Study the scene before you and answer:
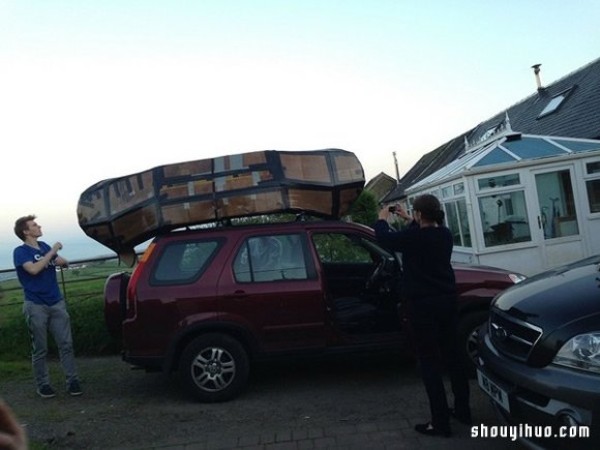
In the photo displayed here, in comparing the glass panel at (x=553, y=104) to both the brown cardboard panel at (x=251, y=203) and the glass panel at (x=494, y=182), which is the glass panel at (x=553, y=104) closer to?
the glass panel at (x=494, y=182)

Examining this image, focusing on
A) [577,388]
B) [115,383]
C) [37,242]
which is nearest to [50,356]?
[115,383]

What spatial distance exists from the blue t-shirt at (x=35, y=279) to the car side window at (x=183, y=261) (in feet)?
4.26

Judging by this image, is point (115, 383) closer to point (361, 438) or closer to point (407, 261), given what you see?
point (361, 438)

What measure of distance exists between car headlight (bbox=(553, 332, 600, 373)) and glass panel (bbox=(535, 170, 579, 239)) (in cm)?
930

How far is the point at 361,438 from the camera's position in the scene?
4.37 meters

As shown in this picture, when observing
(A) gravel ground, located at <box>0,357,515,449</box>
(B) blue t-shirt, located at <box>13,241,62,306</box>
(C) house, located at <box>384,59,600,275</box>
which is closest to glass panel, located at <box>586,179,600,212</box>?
(C) house, located at <box>384,59,600,275</box>

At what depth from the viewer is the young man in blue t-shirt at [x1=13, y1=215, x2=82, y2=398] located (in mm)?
5863

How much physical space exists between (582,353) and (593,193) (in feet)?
33.0

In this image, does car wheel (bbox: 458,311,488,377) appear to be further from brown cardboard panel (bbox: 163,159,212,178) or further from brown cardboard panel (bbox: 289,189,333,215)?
brown cardboard panel (bbox: 163,159,212,178)

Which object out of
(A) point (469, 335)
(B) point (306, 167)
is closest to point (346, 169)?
(B) point (306, 167)

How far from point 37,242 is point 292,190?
9.28ft

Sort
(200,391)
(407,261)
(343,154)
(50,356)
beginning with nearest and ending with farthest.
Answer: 1. (407,261)
2. (200,391)
3. (343,154)
4. (50,356)

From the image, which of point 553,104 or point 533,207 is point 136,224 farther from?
point 553,104

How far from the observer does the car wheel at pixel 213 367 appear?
17.9ft
